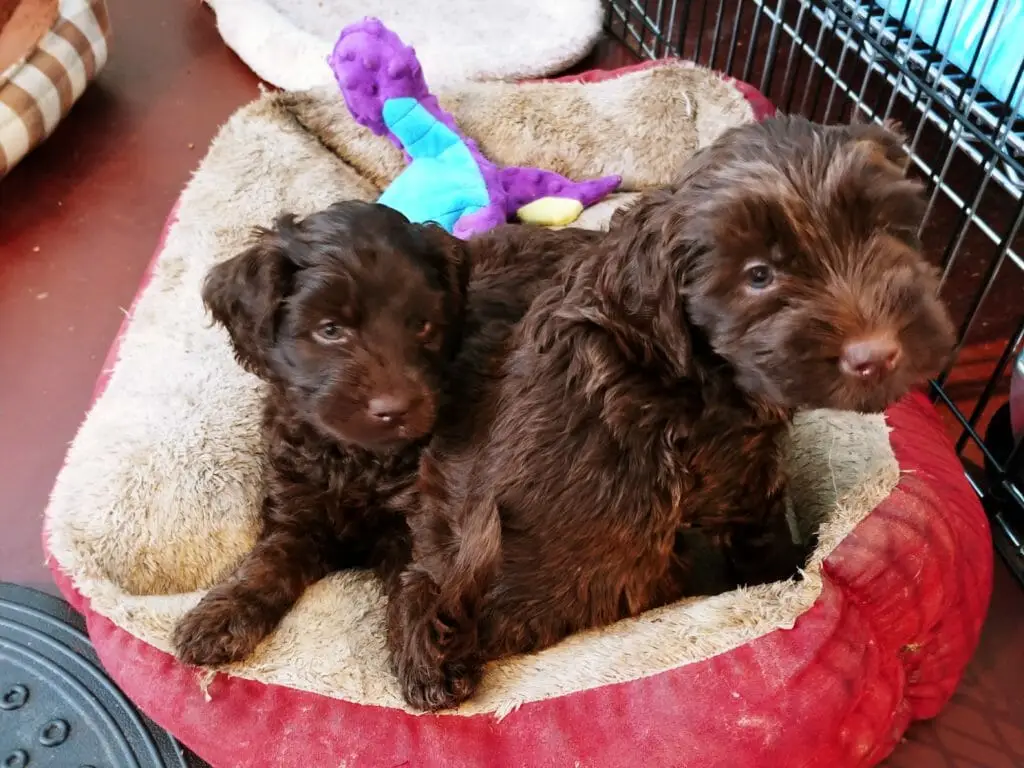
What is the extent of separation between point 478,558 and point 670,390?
412mm

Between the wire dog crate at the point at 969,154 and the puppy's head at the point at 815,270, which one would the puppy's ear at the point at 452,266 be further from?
the wire dog crate at the point at 969,154

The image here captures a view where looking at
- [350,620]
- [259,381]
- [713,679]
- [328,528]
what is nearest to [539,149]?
[259,381]

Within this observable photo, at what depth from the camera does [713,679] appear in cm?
144

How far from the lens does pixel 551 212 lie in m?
2.51

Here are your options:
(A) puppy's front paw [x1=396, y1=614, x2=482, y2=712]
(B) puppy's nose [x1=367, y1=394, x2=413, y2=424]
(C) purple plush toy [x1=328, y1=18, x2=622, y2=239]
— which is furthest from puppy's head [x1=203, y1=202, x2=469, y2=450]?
(C) purple plush toy [x1=328, y1=18, x2=622, y2=239]

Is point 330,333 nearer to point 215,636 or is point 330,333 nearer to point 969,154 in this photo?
point 215,636

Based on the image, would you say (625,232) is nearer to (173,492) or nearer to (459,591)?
(459,591)

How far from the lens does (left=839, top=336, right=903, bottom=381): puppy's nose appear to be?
118cm

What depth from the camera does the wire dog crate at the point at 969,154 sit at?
200cm

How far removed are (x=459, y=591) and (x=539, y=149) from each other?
169 cm

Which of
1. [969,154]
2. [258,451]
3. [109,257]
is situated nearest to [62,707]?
[258,451]

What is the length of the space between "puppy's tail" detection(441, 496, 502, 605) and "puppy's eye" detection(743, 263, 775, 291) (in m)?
0.55

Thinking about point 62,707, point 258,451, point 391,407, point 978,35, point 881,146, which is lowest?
point 62,707

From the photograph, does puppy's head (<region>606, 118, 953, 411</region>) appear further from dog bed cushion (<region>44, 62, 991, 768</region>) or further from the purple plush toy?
the purple plush toy
